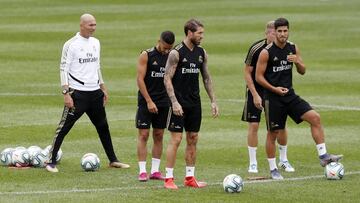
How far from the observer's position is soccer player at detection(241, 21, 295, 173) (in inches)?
714

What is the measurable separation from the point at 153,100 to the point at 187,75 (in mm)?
1209

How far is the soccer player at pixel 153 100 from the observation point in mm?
17422

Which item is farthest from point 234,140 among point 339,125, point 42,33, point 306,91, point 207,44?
point 42,33

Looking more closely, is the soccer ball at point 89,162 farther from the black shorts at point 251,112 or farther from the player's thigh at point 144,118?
the black shorts at point 251,112

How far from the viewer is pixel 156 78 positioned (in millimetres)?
17656

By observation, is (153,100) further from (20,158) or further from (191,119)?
(20,158)

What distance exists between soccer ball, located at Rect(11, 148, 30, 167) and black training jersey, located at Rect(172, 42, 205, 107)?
3010 millimetres

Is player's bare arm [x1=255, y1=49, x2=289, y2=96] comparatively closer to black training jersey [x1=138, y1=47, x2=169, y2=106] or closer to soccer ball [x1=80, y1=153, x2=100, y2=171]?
black training jersey [x1=138, y1=47, x2=169, y2=106]

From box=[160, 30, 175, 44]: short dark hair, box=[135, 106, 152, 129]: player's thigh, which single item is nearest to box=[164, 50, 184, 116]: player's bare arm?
box=[160, 30, 175, 44]: short dark hair

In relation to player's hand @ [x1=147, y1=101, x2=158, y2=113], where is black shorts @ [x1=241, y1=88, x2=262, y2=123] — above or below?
below

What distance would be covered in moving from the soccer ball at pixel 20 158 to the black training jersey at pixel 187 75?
3.01 metres

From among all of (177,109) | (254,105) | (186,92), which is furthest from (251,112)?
(177,109)

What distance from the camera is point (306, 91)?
2864cm

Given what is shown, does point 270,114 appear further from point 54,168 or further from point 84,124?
point 84,124
